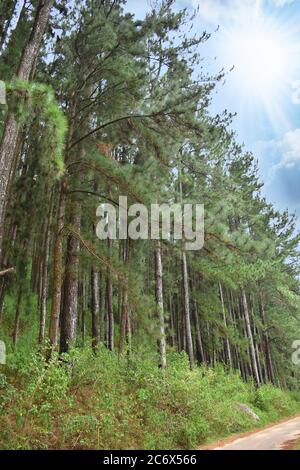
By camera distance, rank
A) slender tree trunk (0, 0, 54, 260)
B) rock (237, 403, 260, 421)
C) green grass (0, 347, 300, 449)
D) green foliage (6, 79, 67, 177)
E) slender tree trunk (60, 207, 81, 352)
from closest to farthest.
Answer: green foliage (6, 79, 67, 177) < green grass (0, 347, 300, 449) < slender tree trunk (0, 0, 54, 260) < slender tree trunk (60, 207, 81, 352) < rock (237, 403, 260, 421)

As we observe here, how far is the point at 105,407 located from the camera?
8.39 m

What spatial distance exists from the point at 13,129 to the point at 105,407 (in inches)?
251

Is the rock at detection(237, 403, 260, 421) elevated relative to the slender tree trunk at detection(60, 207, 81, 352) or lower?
lower

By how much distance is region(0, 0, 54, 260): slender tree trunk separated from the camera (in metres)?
7.35

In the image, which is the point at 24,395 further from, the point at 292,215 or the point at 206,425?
the point at 292,215

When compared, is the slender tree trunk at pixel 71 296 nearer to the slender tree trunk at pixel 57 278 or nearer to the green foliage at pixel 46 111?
the slender tree trunk at pixel 57 278

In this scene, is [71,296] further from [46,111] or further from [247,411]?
[247,411]

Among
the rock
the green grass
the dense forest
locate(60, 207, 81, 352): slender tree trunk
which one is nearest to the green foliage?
the dense forest

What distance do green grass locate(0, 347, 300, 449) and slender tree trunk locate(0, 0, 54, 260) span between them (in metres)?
3.06

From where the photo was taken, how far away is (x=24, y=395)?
7270 millimetres

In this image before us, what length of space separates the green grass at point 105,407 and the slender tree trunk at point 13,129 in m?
3.06

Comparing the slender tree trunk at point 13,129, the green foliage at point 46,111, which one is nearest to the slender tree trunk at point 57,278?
the slender tree trunk at point 13,129

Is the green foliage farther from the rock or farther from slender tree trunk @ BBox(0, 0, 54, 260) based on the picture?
the rock

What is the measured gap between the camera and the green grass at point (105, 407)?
687cm
